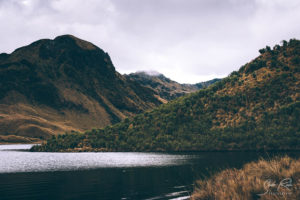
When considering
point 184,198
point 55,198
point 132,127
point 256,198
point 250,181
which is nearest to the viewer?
point 256,198

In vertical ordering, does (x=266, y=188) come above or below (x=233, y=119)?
below

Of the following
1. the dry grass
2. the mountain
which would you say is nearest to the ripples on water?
the mountain

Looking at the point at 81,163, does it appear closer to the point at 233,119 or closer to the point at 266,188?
the point at 266,188

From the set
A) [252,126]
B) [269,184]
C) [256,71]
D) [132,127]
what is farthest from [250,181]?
[132,127]

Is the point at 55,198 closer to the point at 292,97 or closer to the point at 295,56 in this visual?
the point at 292,97

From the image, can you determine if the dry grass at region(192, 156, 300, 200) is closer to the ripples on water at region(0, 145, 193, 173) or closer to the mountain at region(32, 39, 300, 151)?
the ripples on water at region(0, 145, 193, 173)

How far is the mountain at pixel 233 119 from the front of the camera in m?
133

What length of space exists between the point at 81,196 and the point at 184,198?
1176 cm

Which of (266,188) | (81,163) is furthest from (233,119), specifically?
(266,188)

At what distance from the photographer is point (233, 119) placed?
150 m

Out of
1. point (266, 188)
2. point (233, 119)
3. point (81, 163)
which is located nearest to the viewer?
point (266, 188)

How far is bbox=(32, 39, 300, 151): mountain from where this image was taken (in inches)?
5251

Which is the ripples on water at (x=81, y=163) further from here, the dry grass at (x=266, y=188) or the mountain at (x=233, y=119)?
the dry grass at (x=266, y=188)

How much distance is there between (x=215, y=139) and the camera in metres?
145
